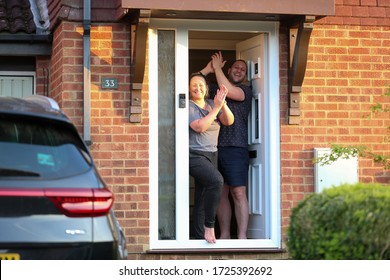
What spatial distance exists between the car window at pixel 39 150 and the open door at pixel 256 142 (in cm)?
493

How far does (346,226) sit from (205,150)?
4928 mm

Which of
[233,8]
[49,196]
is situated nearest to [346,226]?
[49,196]

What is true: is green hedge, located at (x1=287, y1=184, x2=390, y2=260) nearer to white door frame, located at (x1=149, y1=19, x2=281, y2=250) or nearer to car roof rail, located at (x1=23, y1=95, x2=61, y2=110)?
car roof rail, located at (x1=23, y1=95, x2=61, y2=110)

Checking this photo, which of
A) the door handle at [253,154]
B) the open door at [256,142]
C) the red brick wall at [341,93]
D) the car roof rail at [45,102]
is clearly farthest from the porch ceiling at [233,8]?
the car roof rail at [45,102]

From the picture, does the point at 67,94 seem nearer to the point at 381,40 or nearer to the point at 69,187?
the point at 381,40

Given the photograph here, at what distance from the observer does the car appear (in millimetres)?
5660

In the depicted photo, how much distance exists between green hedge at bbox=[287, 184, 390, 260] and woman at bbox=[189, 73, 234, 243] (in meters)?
4.29

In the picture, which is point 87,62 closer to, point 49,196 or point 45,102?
point 45,102

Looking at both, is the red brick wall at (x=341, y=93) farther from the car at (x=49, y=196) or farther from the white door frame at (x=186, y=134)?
the car at (x=49, y=196)

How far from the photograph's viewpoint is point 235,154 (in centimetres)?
1094

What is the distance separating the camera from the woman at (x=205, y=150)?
10.5 meters

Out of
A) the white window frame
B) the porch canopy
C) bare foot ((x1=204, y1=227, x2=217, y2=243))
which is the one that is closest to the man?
bare foot ((x1=204, y1=227, x2=217, y2=243))

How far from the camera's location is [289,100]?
1059 centimetres

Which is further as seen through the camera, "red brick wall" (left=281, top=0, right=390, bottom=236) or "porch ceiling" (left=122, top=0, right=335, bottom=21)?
"red brick wall" (left=281, top=0, right=390, bottom=236)
